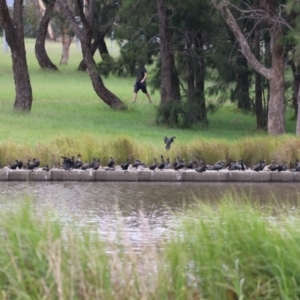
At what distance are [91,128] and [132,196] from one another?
11814 mm

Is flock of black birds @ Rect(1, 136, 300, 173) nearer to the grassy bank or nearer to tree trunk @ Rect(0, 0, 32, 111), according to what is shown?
the grassy bank

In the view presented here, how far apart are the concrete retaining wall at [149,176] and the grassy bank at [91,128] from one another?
143 centimetres

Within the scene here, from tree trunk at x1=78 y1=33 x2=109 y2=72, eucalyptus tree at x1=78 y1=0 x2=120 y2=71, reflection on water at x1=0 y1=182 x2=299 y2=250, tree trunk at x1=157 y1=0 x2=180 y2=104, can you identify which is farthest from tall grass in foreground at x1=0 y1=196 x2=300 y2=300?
tree trunk at x1=78 y1=33 x2=109 y2=72

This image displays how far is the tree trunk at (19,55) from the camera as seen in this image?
31.8 metres

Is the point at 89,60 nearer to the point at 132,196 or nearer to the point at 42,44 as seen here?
the point at 42,44

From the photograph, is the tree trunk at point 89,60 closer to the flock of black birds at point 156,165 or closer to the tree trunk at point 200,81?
the tree trunk at point 200,81

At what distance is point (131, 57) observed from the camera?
30.8m

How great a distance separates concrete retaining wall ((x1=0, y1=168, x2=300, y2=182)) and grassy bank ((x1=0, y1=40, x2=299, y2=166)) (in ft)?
4.71

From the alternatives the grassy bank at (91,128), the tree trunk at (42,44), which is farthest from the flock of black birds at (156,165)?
the tree trunk at (42,44)

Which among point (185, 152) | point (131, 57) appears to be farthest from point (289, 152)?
point (131, 57)

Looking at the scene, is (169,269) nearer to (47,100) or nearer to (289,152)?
(289,152)

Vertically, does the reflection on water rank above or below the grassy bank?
below

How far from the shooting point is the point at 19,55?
3216cm

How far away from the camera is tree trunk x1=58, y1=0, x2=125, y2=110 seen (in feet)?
110
